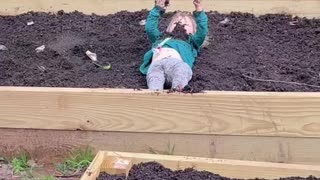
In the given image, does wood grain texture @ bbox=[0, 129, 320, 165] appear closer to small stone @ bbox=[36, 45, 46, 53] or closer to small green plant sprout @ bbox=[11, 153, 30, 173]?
small green plant sprout @ bbox=[11, 153, 30, 173]

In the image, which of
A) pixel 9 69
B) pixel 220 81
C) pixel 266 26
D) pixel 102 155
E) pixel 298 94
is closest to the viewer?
pixel 102 155

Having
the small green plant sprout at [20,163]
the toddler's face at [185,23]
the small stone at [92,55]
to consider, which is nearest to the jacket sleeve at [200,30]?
the toddler's face at [185,23]

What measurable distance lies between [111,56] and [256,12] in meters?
1.28

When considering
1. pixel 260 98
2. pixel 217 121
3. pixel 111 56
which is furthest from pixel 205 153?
pixel 111 56

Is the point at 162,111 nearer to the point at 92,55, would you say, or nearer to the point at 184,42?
the point at 184,42

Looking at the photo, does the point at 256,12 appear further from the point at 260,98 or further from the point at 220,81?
the point at 260,98

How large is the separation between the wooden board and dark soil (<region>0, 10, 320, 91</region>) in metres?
0.75

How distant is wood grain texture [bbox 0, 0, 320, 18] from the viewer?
16.5 ft

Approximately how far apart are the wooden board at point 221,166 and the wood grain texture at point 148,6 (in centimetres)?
230

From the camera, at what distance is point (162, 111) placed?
3.31m

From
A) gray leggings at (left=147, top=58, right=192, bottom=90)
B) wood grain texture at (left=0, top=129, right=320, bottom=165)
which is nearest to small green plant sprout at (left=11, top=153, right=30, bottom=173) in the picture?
wood grain texture at (left=0, top=129, right=320, bottom=165)

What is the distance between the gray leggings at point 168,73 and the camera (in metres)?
3.70

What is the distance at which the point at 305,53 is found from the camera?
4.36 metres

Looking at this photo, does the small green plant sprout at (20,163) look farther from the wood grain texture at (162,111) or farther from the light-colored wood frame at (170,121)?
the wood grain texture at (162,111)
